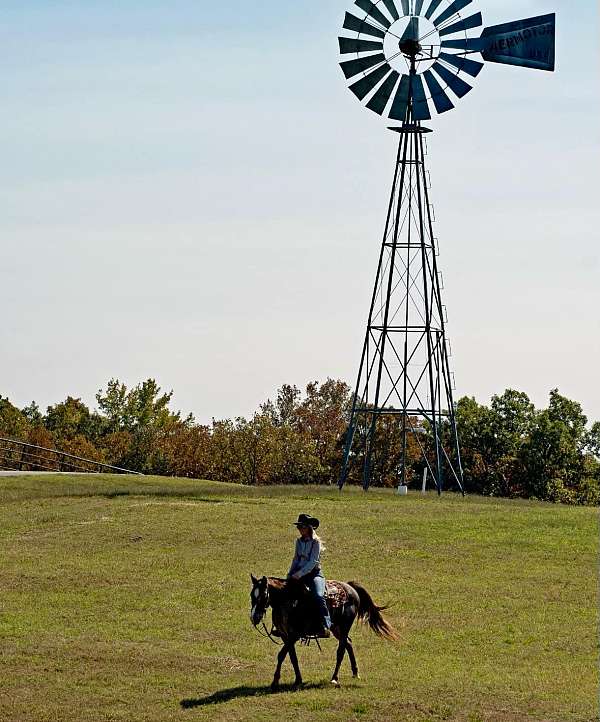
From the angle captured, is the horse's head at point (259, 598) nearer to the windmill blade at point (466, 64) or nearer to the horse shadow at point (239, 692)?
the horse shadow at point (239, 692)

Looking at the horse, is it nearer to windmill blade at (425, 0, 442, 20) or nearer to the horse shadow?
the horse shadow

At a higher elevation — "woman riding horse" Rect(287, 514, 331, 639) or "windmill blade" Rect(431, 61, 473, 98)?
"windmill blade" Rect(431, 61, 473, 98)

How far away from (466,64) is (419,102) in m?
2.28

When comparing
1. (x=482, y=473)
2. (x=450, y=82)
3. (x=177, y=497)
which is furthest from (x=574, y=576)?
(x=482, y=473)

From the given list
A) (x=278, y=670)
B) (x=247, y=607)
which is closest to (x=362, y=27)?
(x=247, y=607)

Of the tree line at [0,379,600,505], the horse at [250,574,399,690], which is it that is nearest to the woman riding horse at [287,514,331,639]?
the horse at [250,574,399,690]

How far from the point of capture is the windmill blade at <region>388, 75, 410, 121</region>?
49.0 meters

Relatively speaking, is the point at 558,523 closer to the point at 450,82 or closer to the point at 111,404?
the point at 450,82

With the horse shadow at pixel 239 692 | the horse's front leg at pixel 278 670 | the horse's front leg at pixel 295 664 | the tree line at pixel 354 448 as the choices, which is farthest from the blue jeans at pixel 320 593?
the tree line at pixel 354 448

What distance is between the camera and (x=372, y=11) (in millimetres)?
48500

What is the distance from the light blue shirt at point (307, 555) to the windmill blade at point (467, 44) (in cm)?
3100

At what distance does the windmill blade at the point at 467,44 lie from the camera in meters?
47.1

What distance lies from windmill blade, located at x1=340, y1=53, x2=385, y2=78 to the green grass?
16224 millimetres

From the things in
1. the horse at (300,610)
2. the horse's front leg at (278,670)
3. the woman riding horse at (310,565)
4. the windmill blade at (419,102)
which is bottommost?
the horse's front leg at (278,670)
